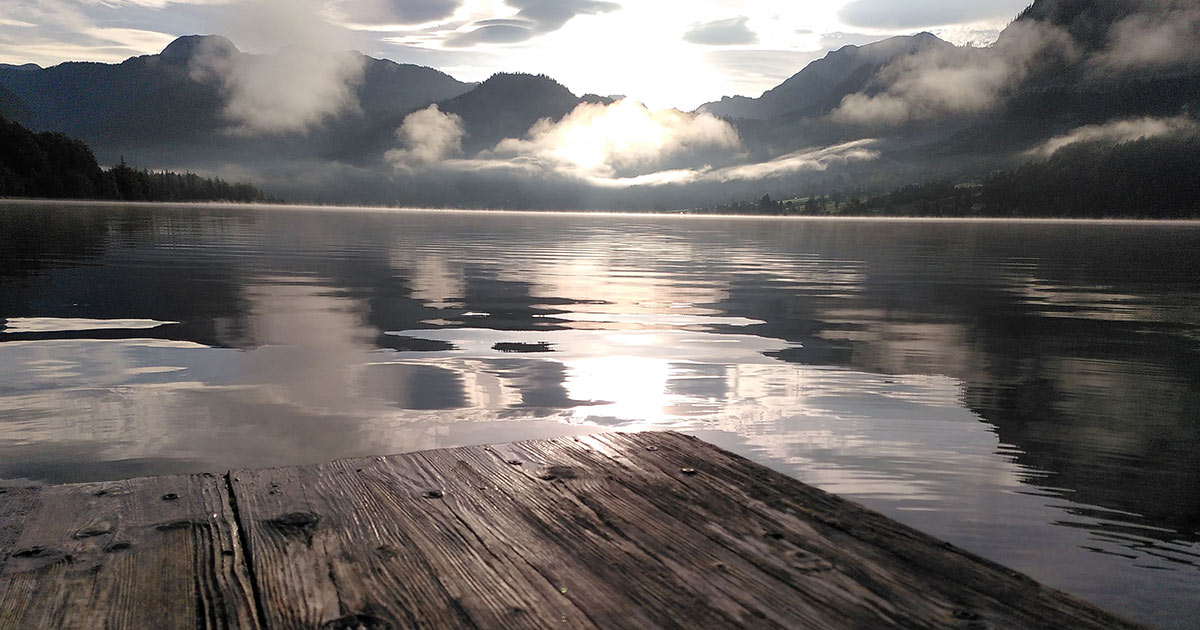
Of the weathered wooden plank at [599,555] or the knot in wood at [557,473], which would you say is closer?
the weathered wooden plank at [599,555]

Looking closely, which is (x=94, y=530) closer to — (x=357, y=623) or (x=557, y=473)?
(x=357, y=623)

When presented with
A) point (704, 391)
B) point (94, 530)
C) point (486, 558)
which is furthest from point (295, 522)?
point (704, 391)

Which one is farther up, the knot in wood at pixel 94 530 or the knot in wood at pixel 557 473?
the knot in wood at pixel 94 530

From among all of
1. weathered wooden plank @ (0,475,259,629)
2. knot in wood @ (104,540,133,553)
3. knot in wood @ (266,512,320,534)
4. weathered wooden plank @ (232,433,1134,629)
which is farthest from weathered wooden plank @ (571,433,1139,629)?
knot in wood @ (104,540,133,553)

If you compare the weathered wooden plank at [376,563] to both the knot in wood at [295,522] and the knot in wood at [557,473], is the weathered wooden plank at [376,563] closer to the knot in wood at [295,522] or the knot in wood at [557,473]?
the knot in wood at [295,522]

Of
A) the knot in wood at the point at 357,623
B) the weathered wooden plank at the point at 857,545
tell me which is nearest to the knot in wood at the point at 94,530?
the knot in wood at the point at 357,623

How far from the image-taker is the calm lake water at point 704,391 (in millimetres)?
6789

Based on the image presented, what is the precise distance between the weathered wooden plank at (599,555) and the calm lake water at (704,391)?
266cm

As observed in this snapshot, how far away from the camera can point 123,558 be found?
3.30 metres

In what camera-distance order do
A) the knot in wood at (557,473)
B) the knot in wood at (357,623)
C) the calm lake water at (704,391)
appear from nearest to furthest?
the knot in wood at (357,623), the knot in wood at (557,473), the calm lake water at (704,391)

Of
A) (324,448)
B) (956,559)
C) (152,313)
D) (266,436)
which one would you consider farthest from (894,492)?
(152,313)

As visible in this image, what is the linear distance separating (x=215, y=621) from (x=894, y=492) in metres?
5.69

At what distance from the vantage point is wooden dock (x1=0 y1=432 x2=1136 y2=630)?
293 centimetres

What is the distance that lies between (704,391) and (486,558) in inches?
289
